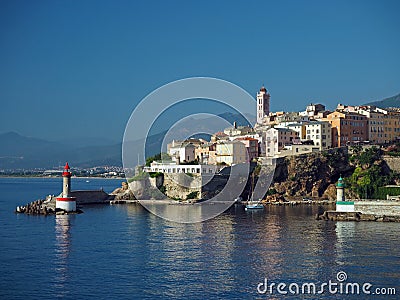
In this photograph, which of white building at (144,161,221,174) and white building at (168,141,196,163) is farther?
white building at (168,141,196,163)

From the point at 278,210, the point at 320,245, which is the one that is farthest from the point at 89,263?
the point at 278,210

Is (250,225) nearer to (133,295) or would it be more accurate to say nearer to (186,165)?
(133,295)

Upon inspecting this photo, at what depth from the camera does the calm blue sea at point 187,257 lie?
15750mm

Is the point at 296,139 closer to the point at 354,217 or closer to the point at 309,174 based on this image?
the point at 309,174

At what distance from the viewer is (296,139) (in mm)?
48656

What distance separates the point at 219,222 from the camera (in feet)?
98.0

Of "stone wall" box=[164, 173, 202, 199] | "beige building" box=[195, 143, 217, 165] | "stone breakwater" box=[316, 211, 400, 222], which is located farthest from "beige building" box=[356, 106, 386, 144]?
"stone breakwater" box=[316, 211, 400, 222]

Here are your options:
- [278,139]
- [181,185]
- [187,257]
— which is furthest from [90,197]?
[187,257]

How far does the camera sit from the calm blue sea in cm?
1575

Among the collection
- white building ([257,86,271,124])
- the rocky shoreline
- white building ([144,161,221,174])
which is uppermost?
white building ([257,86,271,124])

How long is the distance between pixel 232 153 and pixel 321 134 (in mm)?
6997

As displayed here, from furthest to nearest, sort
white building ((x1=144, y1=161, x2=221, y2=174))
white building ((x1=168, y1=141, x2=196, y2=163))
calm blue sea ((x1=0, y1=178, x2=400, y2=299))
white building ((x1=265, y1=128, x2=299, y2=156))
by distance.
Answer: white building ((x1=168, y1=141, x2=196, y2=163)) → white building ((x1=265, y1=128, x2=299, y2=156)) → white building ((x1=144, y1=161, x2=221, y2=174)) → calm blue sea ((x1=0, y1=178, x2=400, y2=299))

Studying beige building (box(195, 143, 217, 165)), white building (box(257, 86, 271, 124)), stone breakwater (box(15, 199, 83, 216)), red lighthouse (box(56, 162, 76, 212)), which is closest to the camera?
stone breakwater (box(15, 199, 83, 216))

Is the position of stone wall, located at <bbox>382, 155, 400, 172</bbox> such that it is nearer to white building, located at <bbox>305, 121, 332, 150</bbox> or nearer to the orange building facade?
the orange building facade
